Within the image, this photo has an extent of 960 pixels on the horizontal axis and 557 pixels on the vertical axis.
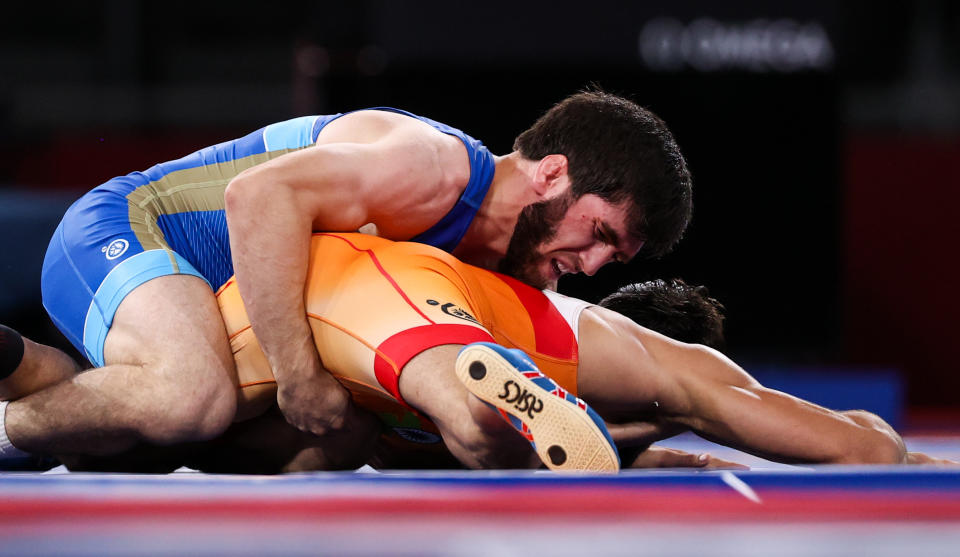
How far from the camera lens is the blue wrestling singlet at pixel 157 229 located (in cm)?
181

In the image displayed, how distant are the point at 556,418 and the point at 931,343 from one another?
166 inches

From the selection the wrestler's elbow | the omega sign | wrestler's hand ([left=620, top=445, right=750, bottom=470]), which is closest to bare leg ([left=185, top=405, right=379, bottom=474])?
wrestler's hand ([left=620, top=445, right=750, bottom=470])

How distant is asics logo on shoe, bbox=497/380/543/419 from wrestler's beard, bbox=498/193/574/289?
2.47 feet

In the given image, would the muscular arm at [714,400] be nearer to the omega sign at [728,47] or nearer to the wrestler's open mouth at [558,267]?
the wrestler's open mouth at [558,267]

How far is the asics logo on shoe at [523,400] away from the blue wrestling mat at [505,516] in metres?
0.10

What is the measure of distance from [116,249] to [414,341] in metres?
0.73

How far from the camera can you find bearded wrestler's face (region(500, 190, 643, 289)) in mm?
1923

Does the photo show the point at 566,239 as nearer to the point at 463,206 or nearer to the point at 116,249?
the point at 463,206

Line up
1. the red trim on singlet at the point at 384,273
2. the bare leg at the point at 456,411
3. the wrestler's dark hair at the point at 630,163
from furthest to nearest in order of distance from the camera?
the wrestler's dark hair at the point at 630,163
the red trim on singlet at the point at 384,273
the bare leg at the point at 456,411

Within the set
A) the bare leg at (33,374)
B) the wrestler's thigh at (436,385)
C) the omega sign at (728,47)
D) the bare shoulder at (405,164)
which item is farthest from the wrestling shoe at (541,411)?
the omega sign at (728,47)

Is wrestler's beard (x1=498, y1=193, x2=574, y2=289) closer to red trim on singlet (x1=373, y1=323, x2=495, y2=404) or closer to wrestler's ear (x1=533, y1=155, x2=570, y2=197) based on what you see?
wrestler's ear (x1=533, y1=155, x2=570, y2=197)

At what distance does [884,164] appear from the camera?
4.84 meters

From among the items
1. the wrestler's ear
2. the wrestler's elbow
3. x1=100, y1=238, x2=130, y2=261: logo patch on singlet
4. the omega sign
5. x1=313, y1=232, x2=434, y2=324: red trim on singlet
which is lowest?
the wrestler's elbow

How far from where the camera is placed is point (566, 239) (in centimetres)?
195
